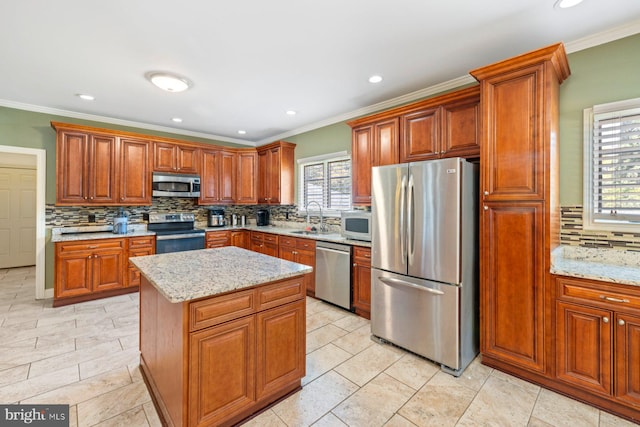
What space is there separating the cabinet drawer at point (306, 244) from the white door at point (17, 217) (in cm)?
604

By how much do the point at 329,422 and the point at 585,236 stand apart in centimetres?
247

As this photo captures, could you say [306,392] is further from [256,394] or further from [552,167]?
[552,167]

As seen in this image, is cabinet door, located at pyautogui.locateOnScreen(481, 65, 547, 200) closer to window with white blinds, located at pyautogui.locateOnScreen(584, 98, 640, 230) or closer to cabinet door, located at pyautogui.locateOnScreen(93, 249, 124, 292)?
window with white blinds, located at pyautogui.locateOnScreen(584, 98, 640, 230)

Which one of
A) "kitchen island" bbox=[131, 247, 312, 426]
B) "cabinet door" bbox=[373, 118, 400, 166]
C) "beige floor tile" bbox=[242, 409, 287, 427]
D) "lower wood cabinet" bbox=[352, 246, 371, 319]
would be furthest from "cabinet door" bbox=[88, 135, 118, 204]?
"beige floor tile" bbox=[242, 409, 287, 427]

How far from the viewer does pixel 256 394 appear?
1.80 m

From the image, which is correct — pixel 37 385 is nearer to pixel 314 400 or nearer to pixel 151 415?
pixel 151 415

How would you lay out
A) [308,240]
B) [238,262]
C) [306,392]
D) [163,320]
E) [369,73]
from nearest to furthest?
1. [163,320]
2. [306,392]
3. [238,262]
4. [369,73]
5. [308,240]

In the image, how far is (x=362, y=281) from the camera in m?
3.41

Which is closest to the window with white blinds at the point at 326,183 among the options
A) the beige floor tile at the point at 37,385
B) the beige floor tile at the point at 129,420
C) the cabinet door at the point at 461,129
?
the cabinet door at the point at 461,129

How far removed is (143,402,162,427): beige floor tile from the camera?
178 centimetres

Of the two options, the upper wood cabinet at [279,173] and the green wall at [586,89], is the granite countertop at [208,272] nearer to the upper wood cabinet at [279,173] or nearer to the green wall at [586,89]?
the green wall at [586,89]

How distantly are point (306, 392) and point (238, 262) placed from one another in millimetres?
1071

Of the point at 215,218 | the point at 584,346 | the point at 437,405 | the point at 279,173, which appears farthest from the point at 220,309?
the point at 215,218

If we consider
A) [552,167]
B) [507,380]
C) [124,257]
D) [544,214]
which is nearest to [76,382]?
[124,257]
